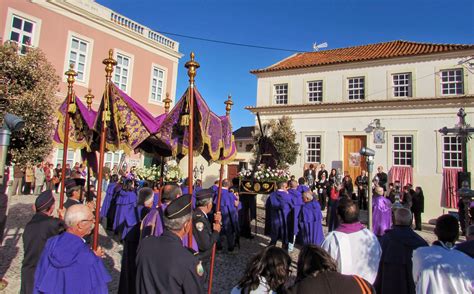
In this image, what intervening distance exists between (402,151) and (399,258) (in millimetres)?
15898

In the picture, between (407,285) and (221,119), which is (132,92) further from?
(407,285)

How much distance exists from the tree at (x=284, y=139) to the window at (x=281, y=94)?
2060 mm

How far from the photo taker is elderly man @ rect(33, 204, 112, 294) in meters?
2.50

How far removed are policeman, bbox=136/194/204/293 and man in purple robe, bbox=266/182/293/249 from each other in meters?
5.64

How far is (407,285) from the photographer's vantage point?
364cm

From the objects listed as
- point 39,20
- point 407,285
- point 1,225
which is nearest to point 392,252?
point 407,285

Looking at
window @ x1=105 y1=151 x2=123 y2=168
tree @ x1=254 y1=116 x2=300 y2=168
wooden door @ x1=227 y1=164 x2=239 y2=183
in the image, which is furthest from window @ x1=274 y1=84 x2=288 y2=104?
window @ x1=105 y1=151 x2=123 y2=168

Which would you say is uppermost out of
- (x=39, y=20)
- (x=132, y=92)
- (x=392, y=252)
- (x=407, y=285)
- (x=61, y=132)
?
(x=39, y=20)

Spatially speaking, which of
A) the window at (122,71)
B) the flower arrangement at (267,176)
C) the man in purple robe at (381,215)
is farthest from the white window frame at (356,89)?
the window at (122,71)

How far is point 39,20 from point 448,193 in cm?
2310

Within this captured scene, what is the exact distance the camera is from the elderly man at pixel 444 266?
2662 millimetres

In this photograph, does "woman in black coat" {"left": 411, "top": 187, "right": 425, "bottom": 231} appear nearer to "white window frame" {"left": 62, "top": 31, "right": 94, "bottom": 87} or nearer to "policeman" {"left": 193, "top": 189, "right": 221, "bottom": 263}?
"policeman" {"left": 193, "top": 189, "right": 221, "bottom": 263}

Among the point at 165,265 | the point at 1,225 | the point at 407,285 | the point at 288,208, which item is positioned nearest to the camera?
the point at 165,265

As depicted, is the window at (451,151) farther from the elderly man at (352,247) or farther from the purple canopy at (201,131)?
the elderly man at (352,247)
